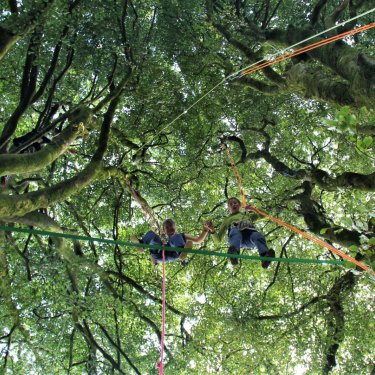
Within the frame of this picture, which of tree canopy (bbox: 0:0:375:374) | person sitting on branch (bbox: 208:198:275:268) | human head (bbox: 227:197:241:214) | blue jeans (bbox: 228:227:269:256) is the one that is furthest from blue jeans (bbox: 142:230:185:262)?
human head (bbox: 227:197:241:214)

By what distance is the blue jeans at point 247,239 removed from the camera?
Result: 7293 mm

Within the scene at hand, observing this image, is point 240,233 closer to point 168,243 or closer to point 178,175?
point 168,243

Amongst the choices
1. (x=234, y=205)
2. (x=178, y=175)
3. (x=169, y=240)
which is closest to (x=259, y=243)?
(x=234, y=205)

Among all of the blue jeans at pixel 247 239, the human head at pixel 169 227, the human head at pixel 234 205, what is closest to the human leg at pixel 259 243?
the blue jeans at pixel 247 239

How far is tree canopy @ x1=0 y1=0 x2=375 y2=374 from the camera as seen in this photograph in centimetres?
745

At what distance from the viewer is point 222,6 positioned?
1037 centimetres

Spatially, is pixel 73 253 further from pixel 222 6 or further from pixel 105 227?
pixel 222 6

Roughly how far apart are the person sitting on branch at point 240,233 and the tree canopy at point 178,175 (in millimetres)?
1101

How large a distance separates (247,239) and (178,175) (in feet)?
13.1

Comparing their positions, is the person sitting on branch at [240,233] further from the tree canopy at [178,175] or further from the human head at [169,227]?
the tree canopy at [178,175]

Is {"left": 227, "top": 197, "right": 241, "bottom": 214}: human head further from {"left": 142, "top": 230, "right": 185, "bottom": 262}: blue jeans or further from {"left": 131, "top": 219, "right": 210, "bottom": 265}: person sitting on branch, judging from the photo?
{"left": 142, "top": 230, "right": 185, "bottom": 262}: blue jeans

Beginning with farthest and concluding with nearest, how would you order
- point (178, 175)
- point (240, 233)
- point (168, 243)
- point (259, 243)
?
point (178, 175) < point (168, 243) < point (240, 233) < point (259, 243)

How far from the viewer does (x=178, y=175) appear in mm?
11312

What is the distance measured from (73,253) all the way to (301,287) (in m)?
5.64
